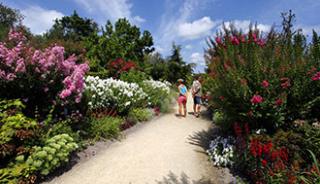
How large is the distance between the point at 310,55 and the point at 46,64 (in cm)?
566

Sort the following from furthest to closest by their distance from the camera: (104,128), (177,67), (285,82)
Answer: (177,67)
(104,128)
(285,82)

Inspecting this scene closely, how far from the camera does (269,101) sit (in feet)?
16.1

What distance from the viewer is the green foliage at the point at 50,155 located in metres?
4.09

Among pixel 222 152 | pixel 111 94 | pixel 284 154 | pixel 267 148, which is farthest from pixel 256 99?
pixel 111 94

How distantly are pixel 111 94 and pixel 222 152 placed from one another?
3.88 metres

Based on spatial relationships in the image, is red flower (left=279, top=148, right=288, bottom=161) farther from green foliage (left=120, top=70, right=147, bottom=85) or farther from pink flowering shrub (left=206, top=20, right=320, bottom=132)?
green foliage (left=120, top=70, right=147, bottom=85)

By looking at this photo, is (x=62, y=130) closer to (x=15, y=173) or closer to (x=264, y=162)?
(x=15, y=173)

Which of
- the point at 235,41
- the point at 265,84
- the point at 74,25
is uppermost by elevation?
the point at 74,25

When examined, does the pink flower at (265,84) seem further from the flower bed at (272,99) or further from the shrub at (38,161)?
the shrub at (38,161)

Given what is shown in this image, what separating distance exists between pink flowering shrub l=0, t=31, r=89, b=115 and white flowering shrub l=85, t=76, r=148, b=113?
137 cm

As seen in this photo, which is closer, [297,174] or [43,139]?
[297,174]

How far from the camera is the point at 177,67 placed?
21984 millimetres

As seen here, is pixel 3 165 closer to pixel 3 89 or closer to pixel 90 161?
pixel 90 161

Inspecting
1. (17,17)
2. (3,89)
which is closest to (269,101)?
(3,89)
